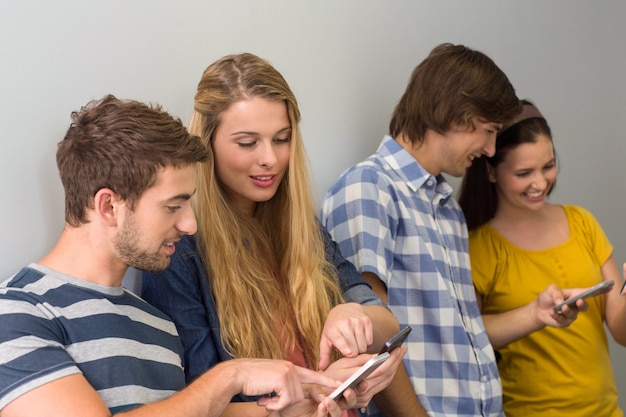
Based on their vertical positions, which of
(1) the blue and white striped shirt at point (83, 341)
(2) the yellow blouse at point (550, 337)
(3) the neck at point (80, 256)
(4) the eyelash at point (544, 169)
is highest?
(3) the neck at point (80, 256)

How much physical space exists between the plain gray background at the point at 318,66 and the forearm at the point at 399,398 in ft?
1.91

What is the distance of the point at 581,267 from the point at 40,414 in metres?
1.75

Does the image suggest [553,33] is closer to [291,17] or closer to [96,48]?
[291,17]

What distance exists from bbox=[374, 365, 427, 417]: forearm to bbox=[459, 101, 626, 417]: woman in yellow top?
501 millimetres

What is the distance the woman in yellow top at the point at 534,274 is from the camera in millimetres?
2447

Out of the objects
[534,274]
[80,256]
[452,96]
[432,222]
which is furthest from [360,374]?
[534,274]

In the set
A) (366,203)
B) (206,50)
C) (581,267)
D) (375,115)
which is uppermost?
(206,50)

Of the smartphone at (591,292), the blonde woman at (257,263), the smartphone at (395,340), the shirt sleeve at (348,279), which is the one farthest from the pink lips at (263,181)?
the smartphone at (591,292)

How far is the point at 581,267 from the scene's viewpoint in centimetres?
251

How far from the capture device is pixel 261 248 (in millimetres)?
1825

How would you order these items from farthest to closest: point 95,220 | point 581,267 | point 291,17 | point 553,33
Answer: point 553,33 < point 581,267 < point 291,17 < point 95,220

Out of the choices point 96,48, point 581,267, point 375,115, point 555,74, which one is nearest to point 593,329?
point 581,267

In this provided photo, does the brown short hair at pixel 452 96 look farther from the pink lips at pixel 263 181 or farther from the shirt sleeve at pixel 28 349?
the shirt sleeve at pixel 28 349

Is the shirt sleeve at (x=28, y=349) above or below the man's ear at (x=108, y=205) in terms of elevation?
below
